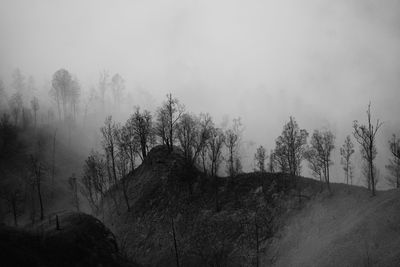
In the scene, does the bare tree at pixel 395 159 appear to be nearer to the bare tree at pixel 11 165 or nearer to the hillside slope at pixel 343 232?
the hillside slope at pixel 343 232

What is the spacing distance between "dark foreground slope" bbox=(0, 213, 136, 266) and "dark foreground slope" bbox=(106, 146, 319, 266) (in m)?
8.86

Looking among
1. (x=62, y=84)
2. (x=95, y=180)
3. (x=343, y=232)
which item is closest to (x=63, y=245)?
(x=95, y=180)

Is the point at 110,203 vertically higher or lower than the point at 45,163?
lower

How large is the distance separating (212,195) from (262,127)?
108 m

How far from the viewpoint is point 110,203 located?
61.8 m

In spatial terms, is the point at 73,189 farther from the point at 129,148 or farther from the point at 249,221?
the point at 249,221

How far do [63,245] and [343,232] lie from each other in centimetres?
3195

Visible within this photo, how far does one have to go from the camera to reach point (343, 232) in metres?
34.6

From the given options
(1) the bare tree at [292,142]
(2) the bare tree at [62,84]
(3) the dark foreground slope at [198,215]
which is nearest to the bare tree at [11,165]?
(2) the bare tree at [62,84]

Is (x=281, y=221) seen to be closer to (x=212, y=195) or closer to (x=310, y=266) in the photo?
(x=310, y=266)

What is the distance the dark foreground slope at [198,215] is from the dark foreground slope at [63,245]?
29.1 feet

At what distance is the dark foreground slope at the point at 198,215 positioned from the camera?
4209cm

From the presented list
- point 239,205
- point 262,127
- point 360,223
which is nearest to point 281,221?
point 239,205

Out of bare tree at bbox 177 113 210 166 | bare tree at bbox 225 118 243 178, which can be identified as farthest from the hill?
bare tree at bbox 225 118 243 178
